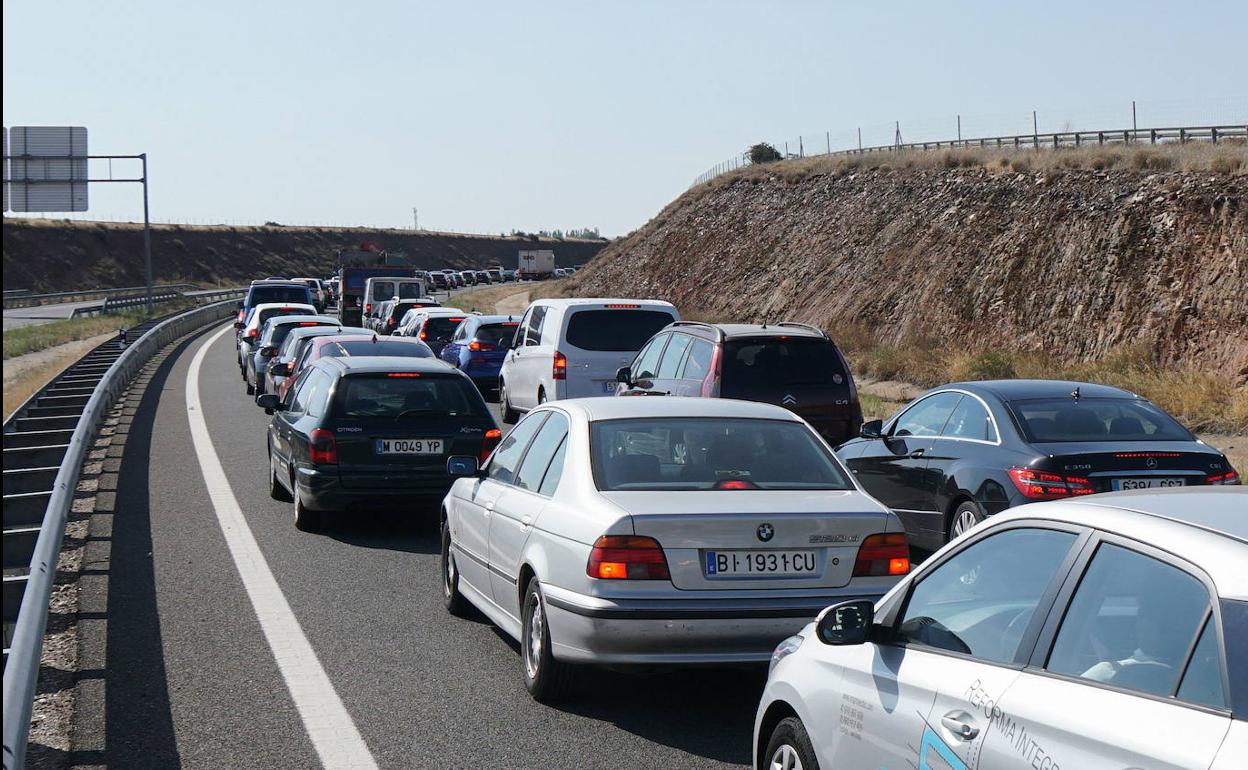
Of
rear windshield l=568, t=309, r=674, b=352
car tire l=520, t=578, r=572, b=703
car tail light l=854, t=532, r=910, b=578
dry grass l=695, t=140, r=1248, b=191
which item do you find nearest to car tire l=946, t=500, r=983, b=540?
car tail light l=854, t=532, r=910, b=578

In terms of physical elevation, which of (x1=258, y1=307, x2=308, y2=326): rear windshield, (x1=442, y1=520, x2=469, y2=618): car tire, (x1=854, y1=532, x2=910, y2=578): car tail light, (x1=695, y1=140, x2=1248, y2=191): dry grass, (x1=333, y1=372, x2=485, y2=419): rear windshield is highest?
(x1=695, y1=140, x2=1248, y2=191): dry grass

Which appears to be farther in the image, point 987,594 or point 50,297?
point 50,297

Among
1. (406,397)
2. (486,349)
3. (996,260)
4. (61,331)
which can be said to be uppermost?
(996,260)

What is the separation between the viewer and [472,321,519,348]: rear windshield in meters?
26.4

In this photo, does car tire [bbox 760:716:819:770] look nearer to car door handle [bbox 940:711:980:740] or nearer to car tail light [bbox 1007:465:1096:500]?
car door handle [bbox 940:711:980:740]

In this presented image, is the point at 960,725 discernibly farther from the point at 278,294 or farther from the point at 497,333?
the point at 278,294

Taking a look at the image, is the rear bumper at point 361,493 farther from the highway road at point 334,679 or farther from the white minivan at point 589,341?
the white minivan at point 589,341

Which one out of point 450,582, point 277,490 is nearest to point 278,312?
point 277,490

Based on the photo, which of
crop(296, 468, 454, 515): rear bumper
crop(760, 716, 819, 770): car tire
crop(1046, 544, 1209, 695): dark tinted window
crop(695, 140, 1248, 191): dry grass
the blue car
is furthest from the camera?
crop(695, 140, 1248, 191): dry grass

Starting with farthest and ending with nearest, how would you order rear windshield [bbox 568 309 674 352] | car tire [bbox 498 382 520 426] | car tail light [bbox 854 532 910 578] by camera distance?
car tire [bbox 498 382 520 426] → rear windshield [bbox 568 309 674 352] → car tail light [bbox 854 532 910 578]

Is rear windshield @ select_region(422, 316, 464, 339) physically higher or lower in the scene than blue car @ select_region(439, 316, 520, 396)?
higher

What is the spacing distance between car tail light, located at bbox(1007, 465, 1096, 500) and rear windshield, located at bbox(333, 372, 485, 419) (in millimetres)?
4777

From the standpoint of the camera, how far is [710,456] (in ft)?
25.0

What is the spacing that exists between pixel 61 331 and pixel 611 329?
40.3 meters
